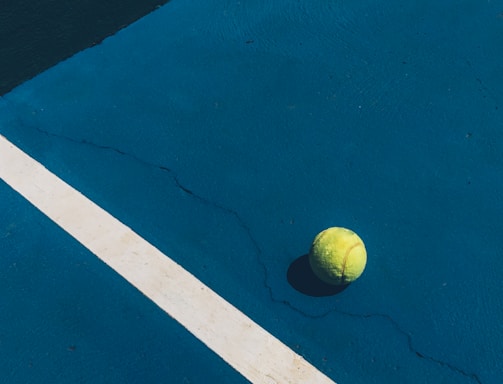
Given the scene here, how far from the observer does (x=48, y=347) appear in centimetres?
420

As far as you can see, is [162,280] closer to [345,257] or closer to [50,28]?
[345,257]

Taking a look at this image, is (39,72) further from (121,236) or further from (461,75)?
(461,75)

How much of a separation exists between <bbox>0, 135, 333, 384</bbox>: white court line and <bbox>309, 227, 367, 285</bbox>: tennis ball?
0.69 metres

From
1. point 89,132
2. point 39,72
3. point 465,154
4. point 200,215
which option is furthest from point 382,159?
point 39,72

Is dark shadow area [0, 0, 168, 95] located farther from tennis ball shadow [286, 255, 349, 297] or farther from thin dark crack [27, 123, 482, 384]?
tennis ball shadow [286, 255, 349, 297]

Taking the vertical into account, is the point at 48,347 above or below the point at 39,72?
below

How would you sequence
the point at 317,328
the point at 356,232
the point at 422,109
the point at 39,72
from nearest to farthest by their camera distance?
the point at 317,328
the point at 356,232
the point at 422,109
the point at 39,72

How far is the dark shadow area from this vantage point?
6.49 metres

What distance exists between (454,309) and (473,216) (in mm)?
963

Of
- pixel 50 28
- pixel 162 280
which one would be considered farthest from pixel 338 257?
pixel 50 28

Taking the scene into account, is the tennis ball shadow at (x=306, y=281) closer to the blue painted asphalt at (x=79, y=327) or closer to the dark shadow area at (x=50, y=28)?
the blue painted asphalt at (x=79, y=327)

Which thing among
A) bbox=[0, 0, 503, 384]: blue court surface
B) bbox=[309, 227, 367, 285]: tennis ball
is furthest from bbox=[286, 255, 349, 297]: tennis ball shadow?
bbox=[309, 227, 367, 285]: tennis ball

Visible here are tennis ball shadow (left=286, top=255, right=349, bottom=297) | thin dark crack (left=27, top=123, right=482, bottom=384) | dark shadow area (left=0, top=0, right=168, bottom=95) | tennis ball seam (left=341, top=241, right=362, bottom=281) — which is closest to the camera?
thin dark crack (left=27, top=123, right=482, bottom=384)

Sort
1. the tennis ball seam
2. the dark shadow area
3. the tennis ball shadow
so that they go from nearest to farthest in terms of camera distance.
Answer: the tennis ball seam, the tennis ball shadow, the dark shadow area
